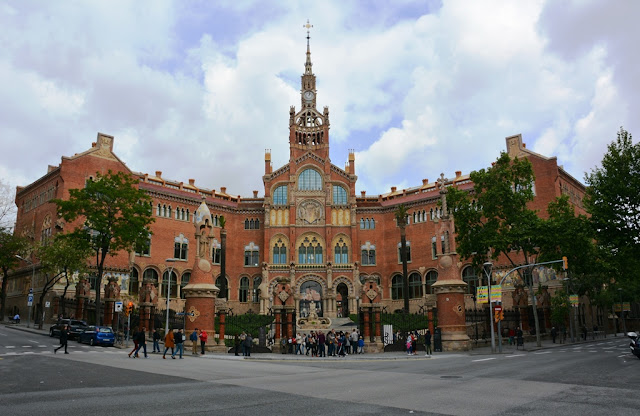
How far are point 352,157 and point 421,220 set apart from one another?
12703 mm

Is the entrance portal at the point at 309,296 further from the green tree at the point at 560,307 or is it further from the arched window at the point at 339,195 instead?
the green tree at the point at 560,307

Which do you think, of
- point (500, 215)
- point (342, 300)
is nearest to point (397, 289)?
point (342, 300)

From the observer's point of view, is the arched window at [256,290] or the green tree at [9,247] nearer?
the green tree at [9,247]

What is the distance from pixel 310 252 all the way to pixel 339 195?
8.54m

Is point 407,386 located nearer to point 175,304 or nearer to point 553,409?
point 553,409

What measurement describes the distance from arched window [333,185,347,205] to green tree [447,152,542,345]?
26.4m

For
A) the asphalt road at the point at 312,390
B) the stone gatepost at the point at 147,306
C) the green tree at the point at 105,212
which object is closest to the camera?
the asphalt road at the point at 312,390

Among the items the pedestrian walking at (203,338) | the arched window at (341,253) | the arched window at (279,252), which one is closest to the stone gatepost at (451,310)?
the pedestrian walking at (203,338)

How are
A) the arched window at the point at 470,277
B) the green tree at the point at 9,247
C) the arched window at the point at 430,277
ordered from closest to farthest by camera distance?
the green tree at the point at 9,247 → the arched window at the point at 470,277 → the arched window at the point at 430,277

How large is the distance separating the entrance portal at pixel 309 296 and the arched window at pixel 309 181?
40.5ft

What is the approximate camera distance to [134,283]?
56094 millimetres

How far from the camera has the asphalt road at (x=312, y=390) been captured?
975cm

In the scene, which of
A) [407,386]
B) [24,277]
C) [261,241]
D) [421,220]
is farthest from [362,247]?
[407,386]

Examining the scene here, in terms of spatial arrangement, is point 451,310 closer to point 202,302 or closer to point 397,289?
point 202,302
